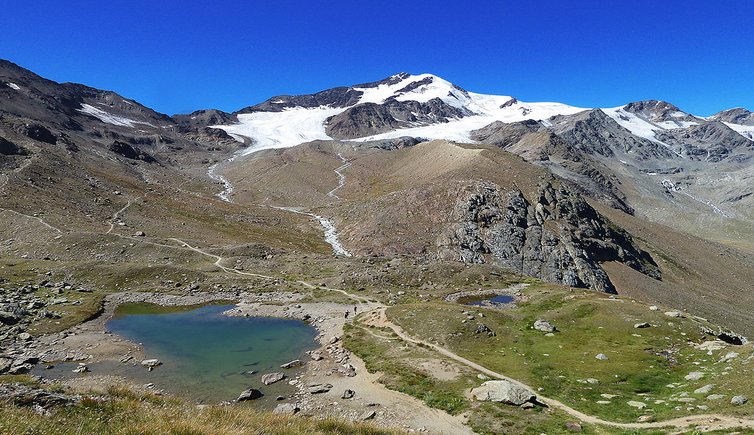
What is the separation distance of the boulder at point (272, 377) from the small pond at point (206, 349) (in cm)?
51

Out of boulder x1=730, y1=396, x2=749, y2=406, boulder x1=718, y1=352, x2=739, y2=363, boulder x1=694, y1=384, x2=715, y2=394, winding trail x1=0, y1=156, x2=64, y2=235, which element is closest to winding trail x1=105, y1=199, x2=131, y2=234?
winding trail x1=0, y1=156, x2=64, y2=235

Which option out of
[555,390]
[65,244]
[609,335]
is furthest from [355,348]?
[65,244]

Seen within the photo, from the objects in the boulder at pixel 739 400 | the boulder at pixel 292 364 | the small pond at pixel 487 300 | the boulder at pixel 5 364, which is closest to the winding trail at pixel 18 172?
the boulder at pixel 5 364

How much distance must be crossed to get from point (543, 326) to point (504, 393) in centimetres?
2377

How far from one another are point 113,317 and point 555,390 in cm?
5541

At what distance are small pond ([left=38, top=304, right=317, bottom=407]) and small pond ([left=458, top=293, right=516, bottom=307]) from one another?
28.6m

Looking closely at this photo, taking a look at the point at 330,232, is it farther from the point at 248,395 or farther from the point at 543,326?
the point at 248,395

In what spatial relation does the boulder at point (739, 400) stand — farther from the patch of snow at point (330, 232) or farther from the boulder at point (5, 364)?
the patch of snow at point (330, 232)

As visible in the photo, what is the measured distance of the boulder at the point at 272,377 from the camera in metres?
37.4

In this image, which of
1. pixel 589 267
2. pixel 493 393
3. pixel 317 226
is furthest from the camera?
pixel 317 226

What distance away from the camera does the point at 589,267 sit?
11681 cm

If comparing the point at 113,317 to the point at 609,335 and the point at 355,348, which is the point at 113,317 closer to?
the point at 355,348

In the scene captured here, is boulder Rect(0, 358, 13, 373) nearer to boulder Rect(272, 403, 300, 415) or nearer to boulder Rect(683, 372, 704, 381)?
boulder Rect(272, 403, 300, 415)

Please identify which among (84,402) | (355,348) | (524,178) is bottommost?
(355,348)
